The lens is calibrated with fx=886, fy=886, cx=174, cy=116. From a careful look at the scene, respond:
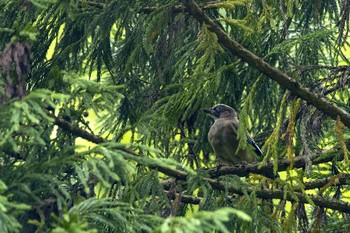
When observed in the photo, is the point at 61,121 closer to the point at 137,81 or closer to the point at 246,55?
the point at 246,55

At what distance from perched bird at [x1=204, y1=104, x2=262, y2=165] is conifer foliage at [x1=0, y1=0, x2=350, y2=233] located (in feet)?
2.98

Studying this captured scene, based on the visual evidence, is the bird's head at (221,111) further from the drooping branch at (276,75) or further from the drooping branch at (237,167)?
the drooping branch at (276,75)

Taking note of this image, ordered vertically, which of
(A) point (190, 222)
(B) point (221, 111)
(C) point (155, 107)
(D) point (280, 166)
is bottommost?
(A) point (190, 222)

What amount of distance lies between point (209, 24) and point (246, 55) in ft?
1.08

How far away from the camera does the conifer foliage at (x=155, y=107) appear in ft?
14.6

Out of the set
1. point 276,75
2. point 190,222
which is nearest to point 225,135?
point 276,75

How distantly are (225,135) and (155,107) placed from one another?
267 centimetres

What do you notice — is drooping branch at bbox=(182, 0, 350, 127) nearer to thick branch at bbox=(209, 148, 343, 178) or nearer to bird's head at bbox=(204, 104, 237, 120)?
thick branch at bbox=(209, 148, 343, 178)

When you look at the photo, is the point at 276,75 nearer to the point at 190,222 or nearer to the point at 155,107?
the point at 155,107

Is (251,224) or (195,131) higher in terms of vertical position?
(195,131)

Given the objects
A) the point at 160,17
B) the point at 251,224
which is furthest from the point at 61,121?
the point at 251,224

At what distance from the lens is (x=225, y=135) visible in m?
8.93

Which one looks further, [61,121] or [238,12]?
[238,12]

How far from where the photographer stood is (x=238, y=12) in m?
6.82
